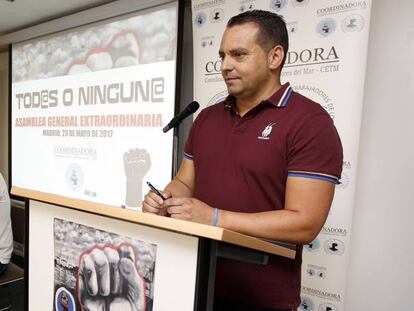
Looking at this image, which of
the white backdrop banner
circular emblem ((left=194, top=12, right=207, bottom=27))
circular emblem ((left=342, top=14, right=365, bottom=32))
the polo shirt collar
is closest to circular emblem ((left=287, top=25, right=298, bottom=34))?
the white backdrop banner

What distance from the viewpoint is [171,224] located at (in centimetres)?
59

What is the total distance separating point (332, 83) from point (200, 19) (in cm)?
104

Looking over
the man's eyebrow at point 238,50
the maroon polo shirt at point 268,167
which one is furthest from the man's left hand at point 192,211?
the man's eyebrow at point 238,50

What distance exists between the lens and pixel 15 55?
385cm

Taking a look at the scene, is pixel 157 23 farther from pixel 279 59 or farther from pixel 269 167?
pixel 269 167

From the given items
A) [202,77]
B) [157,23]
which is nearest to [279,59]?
[202,77]

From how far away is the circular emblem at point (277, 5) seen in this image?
1.98m

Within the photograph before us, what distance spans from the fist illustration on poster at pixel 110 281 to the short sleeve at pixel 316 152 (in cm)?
48

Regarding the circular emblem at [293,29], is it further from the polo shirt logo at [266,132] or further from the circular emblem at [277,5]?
the polo shirt logo at [266,132]

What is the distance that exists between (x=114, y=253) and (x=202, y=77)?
1.73 metres

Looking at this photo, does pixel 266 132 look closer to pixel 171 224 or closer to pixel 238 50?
pixel 238 50

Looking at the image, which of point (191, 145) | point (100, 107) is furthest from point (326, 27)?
point (100, 107)

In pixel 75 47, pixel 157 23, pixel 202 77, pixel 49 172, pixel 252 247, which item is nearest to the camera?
pixel 252 247

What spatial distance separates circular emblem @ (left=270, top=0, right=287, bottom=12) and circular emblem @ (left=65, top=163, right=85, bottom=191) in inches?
85.2
